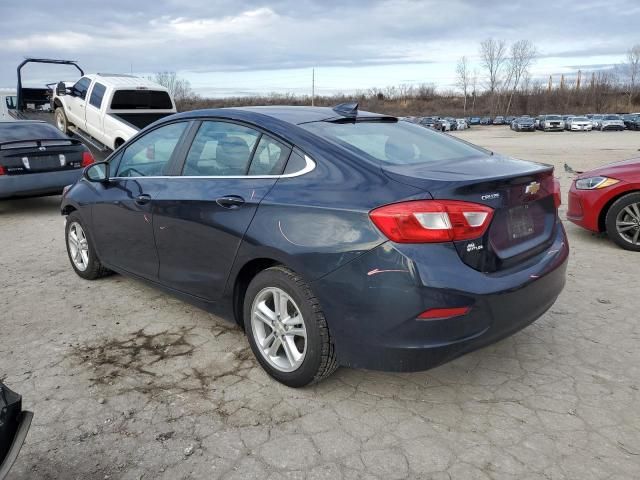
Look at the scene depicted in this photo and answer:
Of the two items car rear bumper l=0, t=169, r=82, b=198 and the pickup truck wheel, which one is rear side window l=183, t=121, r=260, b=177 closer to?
car rear bumper l=0, t=169, r=82, b=198

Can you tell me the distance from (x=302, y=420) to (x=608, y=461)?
1468 mm

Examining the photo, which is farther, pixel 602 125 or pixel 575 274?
pixel 602 125

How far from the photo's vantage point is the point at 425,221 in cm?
255

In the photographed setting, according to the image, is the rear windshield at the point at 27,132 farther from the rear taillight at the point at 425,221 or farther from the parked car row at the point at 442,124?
the parked car row at the point at 442,124

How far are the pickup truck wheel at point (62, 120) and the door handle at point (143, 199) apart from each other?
11.1 metres

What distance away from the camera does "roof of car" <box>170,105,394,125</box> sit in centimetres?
340

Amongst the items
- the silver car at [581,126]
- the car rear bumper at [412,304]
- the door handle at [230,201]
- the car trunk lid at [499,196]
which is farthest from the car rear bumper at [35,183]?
the silver car at [581,126]

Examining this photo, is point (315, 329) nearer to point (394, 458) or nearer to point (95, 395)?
point (394, 458)

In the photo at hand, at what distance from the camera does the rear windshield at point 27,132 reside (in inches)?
332

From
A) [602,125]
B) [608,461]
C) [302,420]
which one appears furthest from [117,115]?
[602,125]

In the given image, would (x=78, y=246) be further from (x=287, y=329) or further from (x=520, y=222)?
(x=520, y=222)

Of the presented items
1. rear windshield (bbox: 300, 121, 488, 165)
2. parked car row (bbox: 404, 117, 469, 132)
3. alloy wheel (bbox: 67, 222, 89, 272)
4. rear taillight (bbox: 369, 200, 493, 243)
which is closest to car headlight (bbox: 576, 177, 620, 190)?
rear windshield (bbox: 300, 121, 488, 165)

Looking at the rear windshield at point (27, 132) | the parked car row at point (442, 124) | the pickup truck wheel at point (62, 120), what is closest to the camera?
the rear windshield at point (27, 132)

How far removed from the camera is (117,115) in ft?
38.4
